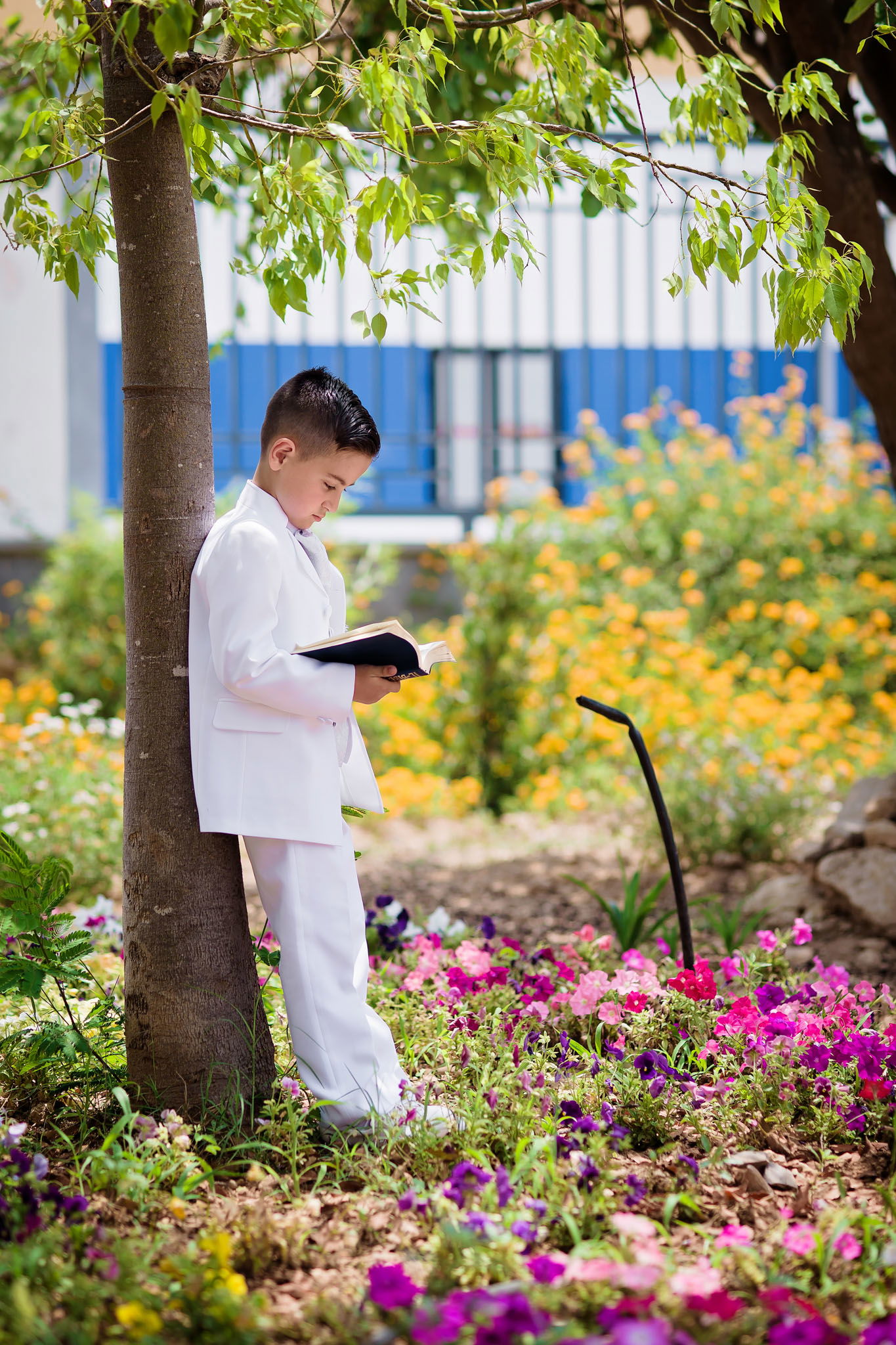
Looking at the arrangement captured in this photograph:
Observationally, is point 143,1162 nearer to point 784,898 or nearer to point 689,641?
point 784,898

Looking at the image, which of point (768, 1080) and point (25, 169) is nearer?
point (768, 1080)

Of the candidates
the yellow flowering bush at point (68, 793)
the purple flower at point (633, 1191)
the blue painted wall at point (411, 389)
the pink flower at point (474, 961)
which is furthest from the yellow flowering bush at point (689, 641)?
the blue painted wall at point (411, 389)

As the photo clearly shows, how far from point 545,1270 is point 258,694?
3.34 ft

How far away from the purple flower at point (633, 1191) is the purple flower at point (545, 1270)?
26 centimetres

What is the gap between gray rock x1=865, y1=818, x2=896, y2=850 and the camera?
12.3 feet

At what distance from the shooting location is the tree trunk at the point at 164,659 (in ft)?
6.81

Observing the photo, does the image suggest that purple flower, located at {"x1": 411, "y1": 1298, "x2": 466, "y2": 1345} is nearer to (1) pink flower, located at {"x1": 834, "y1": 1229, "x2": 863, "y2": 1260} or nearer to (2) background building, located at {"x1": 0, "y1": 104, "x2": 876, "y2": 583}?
(1) pink flower, located at {"x1": 834, "y1": 1229, "x2": 863, "y2": 1260}

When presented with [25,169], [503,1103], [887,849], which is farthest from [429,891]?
[25,169]

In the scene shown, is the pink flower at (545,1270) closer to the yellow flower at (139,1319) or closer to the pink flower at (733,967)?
the yellow flower at (139,1319)

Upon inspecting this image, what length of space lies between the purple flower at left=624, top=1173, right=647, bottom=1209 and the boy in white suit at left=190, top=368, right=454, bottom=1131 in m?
0.38

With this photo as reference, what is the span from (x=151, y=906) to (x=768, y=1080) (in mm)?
1278

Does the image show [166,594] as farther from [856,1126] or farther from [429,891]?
[429,891]

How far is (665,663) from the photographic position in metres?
6.20

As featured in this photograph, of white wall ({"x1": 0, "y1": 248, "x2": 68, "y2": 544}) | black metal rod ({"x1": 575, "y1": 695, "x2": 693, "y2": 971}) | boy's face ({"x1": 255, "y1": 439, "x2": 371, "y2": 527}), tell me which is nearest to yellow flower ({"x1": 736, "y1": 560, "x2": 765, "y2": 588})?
black metal rod ({"x1": 575, "y1": 695, "x2": 693, "y2": 971})
